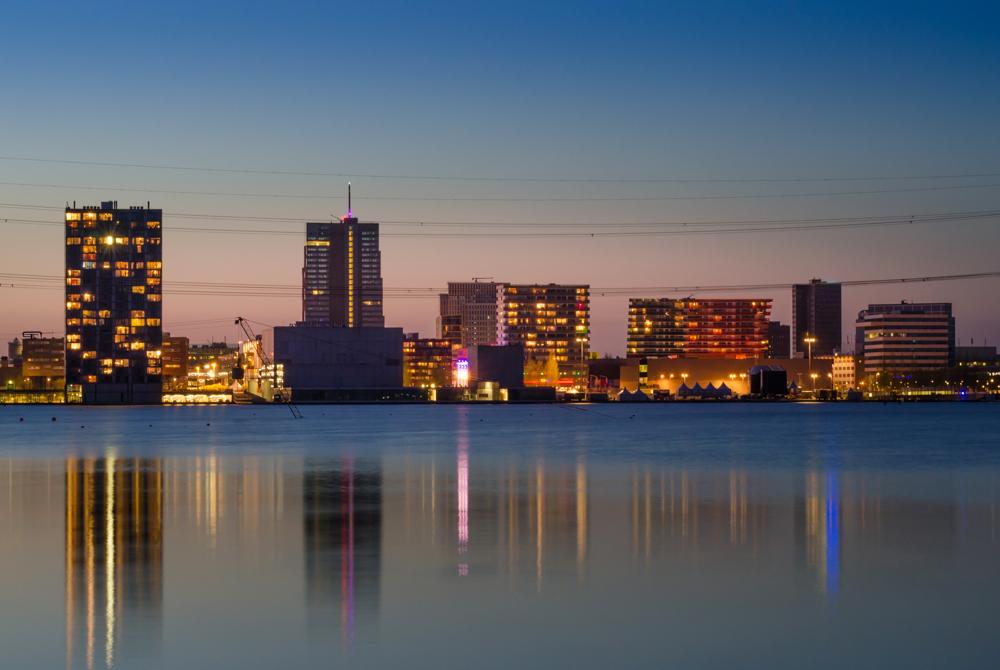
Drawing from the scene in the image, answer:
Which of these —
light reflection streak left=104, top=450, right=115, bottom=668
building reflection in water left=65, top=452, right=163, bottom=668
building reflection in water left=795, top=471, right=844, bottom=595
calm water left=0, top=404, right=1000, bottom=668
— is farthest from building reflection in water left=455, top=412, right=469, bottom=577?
building reflection in water left=795, top=471, right=844, bottom=595

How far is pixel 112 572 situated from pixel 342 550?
4.60m

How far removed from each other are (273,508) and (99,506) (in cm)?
489

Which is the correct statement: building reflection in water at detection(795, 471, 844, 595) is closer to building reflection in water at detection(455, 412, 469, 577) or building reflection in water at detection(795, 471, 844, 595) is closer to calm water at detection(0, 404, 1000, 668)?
calm water at detection(0, 404, 1000, 668)

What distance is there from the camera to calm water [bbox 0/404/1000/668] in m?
14.8

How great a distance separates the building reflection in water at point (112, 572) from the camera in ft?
48.7

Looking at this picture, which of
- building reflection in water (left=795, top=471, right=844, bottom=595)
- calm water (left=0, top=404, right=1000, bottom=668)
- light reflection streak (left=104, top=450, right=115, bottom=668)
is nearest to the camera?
light reflection streak (left=104, top=450, right=115, bottom=668)

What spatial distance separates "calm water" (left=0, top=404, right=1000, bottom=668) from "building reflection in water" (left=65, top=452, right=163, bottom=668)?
0.07 meters

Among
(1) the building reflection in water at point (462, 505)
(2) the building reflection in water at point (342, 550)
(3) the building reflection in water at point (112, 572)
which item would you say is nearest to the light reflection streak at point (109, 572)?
(3) the building reflection in water at point (112, 572)

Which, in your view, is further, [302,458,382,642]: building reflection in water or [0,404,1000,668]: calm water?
[302,458,382,642]: building reflection in water

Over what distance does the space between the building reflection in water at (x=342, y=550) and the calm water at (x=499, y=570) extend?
8cm

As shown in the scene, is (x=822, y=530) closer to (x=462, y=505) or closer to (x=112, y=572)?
(x=462, y=505)

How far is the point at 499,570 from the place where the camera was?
67.0 ft

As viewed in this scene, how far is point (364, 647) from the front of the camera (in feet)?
48.3

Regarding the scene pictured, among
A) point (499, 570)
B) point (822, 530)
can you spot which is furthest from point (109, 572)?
point (822, 530)
